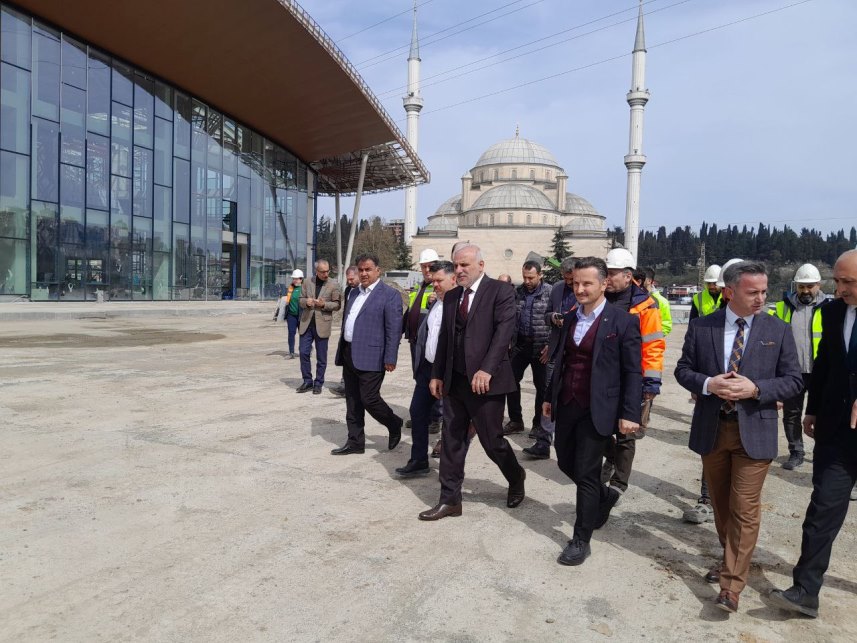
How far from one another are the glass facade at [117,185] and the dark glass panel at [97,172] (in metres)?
0.05

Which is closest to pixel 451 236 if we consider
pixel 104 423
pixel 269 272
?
pixel 269 272

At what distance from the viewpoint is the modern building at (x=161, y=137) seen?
87.1 feet

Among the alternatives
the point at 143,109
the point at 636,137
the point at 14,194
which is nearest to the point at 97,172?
the point at 14,194

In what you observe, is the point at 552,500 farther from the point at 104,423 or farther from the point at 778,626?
the point at 104,423

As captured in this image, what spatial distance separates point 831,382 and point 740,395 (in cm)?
56

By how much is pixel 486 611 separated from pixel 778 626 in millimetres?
1451

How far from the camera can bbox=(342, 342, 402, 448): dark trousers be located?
19.8 feet

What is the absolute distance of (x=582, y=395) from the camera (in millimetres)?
3949

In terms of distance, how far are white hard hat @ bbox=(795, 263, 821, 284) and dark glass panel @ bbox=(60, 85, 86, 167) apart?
97.4 feet

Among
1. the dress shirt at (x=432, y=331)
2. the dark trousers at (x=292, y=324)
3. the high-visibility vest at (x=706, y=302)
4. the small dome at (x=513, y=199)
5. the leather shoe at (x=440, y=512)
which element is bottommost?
the leather shoe at (x=440, y=512)

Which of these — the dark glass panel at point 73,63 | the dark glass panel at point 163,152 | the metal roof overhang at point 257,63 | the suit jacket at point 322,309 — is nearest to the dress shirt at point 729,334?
the suit jacket at point 322,309

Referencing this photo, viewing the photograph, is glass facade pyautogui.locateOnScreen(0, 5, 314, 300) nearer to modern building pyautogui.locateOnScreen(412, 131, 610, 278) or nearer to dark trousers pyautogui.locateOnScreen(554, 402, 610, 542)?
dark trousers pyautogui.locateOnScreen(554, 402, 610, 542)

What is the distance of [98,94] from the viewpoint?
29.3m

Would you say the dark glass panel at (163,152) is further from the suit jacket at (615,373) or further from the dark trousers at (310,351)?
the suit jacket at (615,373)
